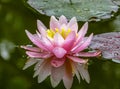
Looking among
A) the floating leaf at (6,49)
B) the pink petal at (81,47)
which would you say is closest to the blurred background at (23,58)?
the floating leaf at (6,49)

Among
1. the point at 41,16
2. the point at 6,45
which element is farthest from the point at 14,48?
the point at 41,16

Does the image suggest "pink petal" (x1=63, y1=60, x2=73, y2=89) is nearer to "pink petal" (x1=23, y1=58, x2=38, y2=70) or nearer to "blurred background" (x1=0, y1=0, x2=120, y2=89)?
"blurred background" (x1=0, y1=0, x2=120, y2=89)

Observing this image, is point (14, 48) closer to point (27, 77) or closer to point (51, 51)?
point (27, 77)

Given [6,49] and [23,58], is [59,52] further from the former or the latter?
[6,49]

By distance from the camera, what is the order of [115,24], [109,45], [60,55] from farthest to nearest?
1. [115,24]
2. [109,45]
3. [60,55]

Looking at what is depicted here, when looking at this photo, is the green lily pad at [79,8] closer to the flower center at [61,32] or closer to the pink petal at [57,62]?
the flower center at [61,32]

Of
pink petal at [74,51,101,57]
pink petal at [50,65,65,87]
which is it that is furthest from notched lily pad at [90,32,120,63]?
pink petal at [50,65,65,87]

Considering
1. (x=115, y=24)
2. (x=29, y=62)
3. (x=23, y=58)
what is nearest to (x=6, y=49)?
(x=23, y=58)
